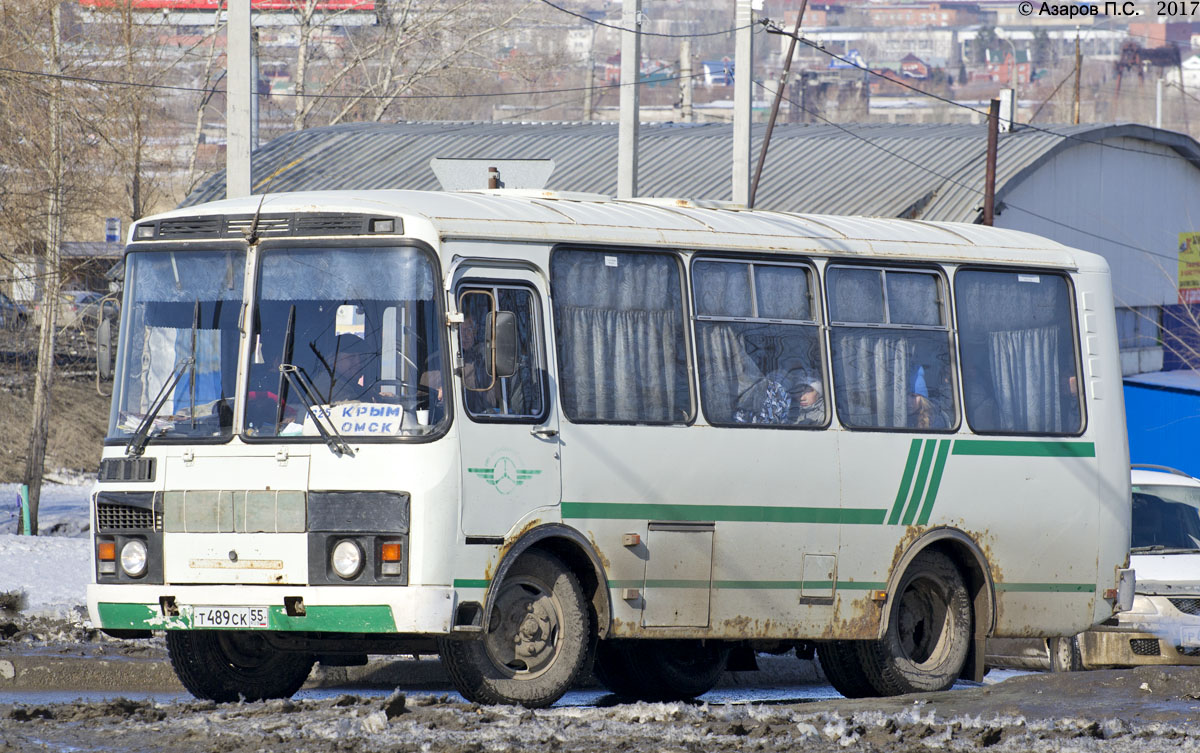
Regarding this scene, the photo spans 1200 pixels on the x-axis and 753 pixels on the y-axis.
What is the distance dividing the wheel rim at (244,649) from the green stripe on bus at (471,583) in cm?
162

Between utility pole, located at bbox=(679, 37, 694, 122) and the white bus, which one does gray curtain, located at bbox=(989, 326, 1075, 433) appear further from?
utility pole, located at bbox=(679, 37, 694, 122)

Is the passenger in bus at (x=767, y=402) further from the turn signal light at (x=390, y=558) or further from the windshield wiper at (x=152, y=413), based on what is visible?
the windshield wiper at (x=152, y=413)

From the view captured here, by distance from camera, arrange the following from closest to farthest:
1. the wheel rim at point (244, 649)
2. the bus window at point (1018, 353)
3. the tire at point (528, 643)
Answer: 1. the tire at point (528, 643)
2. the wheel rim at point (244, 649)
3. the bus window at point (1018, 353)

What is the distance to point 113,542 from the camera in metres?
9.05

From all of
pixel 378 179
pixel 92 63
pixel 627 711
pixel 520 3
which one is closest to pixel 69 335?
pixel 92 63

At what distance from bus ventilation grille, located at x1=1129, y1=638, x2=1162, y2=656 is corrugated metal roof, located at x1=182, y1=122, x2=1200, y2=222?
711 inches

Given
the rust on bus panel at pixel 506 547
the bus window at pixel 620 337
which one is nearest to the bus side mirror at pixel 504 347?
the bus window at pixel 620 337

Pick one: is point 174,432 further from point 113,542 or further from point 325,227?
point 325,227

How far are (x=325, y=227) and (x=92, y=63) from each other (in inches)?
730

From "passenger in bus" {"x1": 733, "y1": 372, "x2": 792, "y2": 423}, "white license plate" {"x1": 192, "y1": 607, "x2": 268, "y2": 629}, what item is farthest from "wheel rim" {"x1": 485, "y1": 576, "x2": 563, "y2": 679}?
"passenger in bus" {"x1": 733, "y1": 372, "x2": 792, "y2": 423}

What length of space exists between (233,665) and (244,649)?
12cm

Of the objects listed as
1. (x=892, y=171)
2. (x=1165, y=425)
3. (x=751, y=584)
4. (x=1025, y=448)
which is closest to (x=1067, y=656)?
(x=1025, y=448)

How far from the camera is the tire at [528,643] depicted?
28.9 ft

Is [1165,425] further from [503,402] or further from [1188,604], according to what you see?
[503,402]
